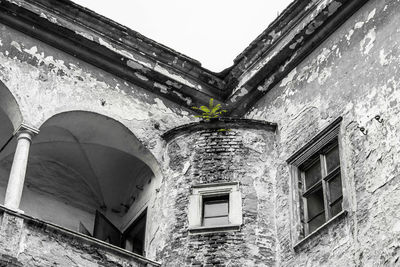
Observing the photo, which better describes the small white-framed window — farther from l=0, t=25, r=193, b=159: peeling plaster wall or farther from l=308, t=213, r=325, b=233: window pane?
l=0, t=25, r=193, b=159: peeling plaster wall

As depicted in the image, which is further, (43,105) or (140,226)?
(140,226)

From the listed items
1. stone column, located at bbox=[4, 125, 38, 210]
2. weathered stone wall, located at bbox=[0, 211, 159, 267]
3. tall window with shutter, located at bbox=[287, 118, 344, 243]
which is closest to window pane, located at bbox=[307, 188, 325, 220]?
tall window with shutter, located at bbox=[287, 118, 344, 243]

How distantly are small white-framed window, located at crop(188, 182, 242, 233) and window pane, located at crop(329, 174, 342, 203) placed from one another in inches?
57.1

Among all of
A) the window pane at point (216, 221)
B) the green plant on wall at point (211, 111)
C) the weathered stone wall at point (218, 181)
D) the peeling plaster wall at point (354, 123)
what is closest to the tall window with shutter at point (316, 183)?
the peeling plaster wall at point (354, 123)

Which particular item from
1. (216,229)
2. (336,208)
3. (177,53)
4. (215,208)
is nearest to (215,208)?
(215,208)

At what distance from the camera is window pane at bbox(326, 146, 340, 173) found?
1159 cm

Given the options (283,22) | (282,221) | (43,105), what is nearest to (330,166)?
(282,221)

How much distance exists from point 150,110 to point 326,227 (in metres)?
4.16

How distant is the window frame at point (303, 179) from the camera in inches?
448

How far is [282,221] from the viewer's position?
12.0 metres

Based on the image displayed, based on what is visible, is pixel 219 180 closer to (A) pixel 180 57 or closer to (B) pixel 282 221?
(B) pixel 282 221

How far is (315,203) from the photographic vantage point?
1173 cm

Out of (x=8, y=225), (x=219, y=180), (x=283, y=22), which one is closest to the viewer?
(x=8, y=225)

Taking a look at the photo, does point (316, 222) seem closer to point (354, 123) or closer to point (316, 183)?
point (316, 183)
